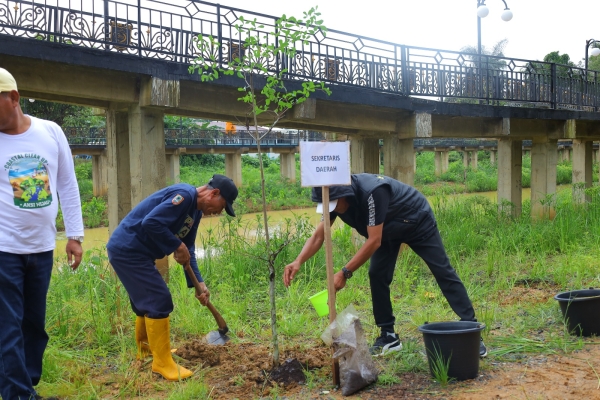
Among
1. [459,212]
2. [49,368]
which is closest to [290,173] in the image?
[459,212]

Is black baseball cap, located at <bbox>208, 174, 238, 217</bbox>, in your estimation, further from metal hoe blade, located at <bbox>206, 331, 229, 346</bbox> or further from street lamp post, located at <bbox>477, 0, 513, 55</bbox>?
street lamp post, located at <bbox>477, 0, 513, 55</bbox>

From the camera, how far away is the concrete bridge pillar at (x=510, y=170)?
52.5 feet

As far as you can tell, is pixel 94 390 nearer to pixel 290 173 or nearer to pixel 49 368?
pixel 49 368

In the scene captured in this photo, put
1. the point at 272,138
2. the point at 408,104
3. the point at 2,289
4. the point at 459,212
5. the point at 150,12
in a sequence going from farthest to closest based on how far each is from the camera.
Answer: the point at 272,138 < the point at 459,212 < the point at 408,104 < the point at 150,12 < the point at 2,289

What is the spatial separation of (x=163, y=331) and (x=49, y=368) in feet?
3.28

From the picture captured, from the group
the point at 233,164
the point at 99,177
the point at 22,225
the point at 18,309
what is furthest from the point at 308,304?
the point at 233,164

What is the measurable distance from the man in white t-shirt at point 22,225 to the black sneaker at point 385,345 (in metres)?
2.40

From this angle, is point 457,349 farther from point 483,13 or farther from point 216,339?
point 483,13

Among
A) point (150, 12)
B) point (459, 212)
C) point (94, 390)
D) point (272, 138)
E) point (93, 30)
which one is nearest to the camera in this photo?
point (94, 390)

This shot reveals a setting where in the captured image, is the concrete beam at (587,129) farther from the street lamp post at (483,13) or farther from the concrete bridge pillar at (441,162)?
the concrete bridge pillar at (441,162)

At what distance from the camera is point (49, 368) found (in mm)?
4641

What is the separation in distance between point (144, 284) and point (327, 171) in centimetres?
158

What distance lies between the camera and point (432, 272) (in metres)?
4.71

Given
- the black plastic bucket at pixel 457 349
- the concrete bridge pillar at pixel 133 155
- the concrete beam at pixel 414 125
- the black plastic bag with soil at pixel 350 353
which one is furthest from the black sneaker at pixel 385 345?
the concrete beam at pixel 414 125
